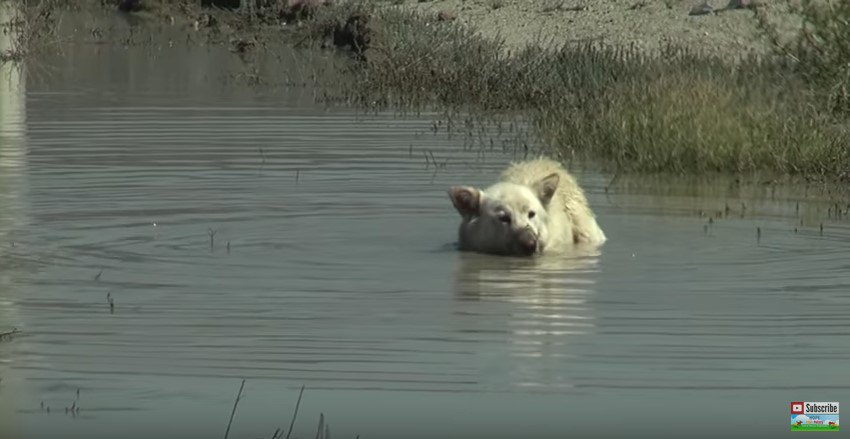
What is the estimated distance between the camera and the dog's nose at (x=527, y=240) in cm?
1463

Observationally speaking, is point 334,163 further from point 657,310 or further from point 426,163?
point 657,310

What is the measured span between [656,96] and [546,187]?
22.6ft

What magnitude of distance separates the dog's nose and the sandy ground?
20.4m

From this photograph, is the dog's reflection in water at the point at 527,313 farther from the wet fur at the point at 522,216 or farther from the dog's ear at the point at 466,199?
the dog's ear at the point at 466,199

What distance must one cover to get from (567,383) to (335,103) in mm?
19008

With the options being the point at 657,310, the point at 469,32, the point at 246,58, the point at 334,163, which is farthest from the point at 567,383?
the point at 246,58

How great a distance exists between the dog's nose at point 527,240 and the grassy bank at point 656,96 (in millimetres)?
5582

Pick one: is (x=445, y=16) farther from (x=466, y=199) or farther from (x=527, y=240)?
(x=527, y=240)

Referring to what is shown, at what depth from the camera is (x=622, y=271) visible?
13797 millimetres

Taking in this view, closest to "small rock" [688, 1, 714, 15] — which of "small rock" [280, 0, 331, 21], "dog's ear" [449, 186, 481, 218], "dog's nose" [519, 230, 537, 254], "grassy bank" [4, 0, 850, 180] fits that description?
"grassy bank" [4, 0, 850, 180]

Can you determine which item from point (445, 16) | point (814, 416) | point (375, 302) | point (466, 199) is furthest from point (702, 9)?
point (814, 416)

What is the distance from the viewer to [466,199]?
14.9 m

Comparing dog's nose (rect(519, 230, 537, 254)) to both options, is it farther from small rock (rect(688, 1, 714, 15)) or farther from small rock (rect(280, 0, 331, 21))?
small rock (rect(280, 0, 331, 21))

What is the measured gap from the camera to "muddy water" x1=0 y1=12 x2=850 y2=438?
8.96m
